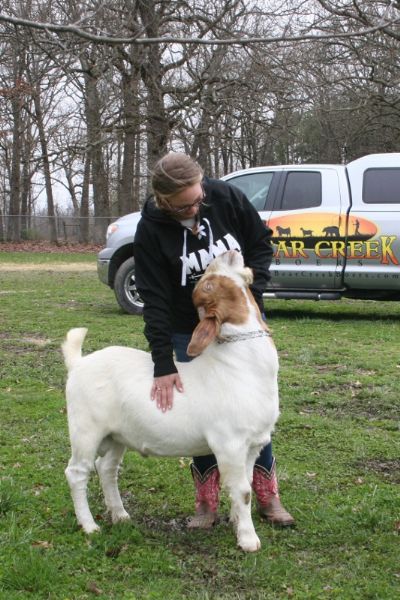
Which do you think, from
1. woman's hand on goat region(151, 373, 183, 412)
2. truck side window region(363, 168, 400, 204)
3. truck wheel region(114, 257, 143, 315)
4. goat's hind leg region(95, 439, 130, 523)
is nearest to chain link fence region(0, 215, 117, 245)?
truck wheel region(114, 257, 143, 315)

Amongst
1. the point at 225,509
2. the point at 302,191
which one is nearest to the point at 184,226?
the point at 225,509

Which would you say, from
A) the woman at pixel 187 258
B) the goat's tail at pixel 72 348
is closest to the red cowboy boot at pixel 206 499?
the woman at pixel 187 258

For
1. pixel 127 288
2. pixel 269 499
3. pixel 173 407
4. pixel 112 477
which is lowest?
pixel 269 499

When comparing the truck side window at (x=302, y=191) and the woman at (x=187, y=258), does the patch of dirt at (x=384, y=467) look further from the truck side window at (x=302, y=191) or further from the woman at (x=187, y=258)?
the truck side window at (x=302, y=191)

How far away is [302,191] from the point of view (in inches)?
396

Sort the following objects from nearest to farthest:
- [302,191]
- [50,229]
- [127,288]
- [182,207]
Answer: [182,207]
[302,191]
[127,288]
[50,229]

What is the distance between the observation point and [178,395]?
3.31m

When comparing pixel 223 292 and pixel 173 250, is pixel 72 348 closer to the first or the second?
pixel 173 250

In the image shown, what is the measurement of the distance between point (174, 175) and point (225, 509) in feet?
6.36

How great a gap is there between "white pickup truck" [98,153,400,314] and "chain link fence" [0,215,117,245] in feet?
72.6

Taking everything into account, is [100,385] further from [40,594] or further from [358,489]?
[358,489]

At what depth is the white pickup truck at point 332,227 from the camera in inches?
379

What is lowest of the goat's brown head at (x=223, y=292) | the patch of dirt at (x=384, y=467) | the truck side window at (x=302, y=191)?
the patch of dirt at (x=384, y=467)

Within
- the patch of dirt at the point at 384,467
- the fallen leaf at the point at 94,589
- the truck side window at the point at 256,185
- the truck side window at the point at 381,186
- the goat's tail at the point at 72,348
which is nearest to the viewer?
the fallen leaf at the point at 94,589
